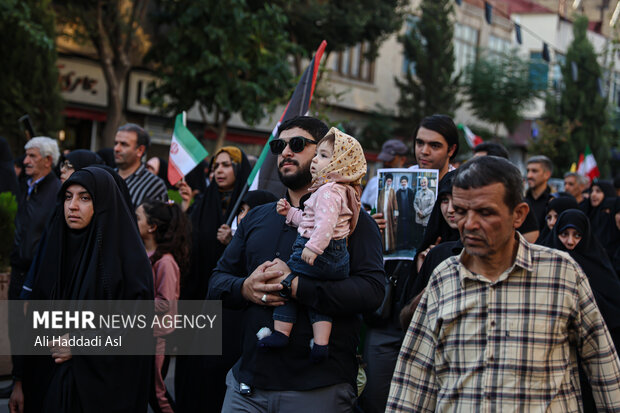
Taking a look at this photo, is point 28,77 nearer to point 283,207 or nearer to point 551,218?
point 551,218

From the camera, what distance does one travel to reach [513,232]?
279 centimetres

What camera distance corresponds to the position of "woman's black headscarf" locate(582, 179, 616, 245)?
412 inches

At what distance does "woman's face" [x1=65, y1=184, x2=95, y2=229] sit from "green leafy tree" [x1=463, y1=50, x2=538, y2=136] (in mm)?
27756

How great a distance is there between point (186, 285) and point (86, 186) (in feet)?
8.01

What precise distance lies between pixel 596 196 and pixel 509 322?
30.5ft

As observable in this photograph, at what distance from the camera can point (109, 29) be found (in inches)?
672

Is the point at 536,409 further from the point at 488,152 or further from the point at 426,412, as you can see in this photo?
the point at 488,152

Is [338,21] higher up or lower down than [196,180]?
higher up

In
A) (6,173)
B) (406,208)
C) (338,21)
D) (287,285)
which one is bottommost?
(287,285)

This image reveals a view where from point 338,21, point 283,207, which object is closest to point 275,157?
point 283,207

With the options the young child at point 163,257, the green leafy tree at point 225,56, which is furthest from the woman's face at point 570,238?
the green leafy tree at point 225,56

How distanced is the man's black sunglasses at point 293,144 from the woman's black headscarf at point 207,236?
276 centimetres

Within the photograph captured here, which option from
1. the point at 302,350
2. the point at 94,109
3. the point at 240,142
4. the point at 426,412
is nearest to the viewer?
the point at 426,412

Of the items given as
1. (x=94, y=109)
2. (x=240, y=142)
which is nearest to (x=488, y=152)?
(x=94, y=109)
